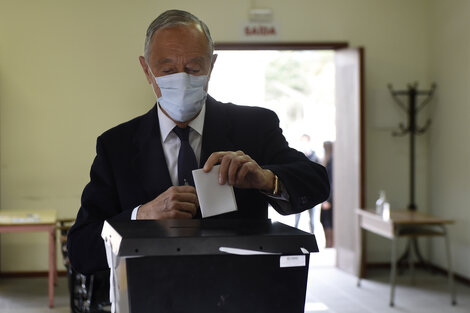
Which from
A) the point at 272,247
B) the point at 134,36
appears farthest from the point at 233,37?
the point at 272,247

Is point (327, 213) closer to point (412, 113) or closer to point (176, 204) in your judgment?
point (412, 113)

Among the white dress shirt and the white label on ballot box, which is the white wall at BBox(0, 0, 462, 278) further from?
the white label on ballot box

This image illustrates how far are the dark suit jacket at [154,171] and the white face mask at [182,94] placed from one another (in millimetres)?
52

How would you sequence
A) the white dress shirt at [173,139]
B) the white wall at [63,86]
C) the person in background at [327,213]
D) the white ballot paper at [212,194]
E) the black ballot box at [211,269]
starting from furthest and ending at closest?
the person in background at [327,213]
the white wall at [63,86]
the white dress shirt at [173,139]
the white ballot paper at [212,194]
the black ballot box at [211,269]

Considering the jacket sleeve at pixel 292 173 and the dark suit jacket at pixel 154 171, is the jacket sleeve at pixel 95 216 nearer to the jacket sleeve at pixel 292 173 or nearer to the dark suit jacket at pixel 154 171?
the dark suit jacket at pixel 154 171

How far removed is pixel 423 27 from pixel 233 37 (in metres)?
2.09

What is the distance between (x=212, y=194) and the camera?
1133 millimetres

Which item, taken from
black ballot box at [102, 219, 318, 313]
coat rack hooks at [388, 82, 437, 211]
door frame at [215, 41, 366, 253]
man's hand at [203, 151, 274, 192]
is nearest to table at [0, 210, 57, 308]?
door frame at [215, 41, 366, 253]

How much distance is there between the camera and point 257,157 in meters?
1.46

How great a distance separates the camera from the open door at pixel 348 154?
6.69m

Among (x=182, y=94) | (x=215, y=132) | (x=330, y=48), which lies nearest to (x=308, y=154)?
(x=330, y=48)

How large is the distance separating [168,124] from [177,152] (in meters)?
0.06

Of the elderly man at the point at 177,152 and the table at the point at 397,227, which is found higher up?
the elderly man at the point at 177,152

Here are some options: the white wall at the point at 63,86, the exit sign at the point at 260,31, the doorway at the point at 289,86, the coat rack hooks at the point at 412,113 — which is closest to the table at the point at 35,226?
the white wall at the point at 63,86
